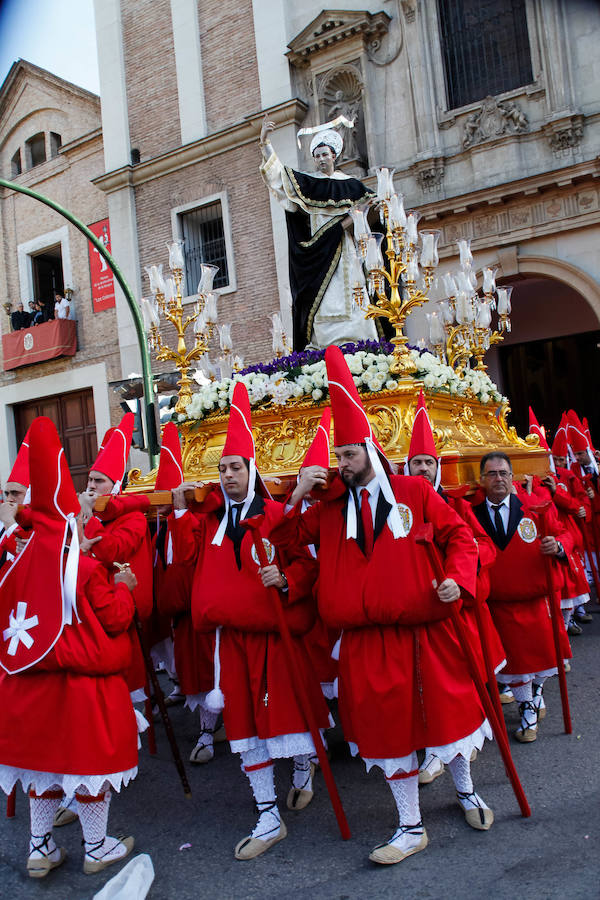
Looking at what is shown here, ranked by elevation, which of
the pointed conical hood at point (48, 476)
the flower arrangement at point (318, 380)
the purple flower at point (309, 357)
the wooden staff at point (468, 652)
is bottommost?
the wooden staff at point (468, 652)

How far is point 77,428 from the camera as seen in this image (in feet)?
61.1

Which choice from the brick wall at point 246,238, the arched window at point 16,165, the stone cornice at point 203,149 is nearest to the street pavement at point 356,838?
the brick wall at point 246,238

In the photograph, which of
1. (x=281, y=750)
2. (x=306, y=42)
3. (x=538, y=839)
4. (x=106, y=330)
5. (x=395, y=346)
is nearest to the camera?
(x=538, y=839)

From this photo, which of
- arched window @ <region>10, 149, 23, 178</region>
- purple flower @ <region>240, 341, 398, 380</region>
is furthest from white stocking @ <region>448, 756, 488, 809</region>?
arched window @ <region>10, 149, 23, 178</region>

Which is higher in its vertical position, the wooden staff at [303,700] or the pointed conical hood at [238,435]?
the pointed conical hood at [238,435]

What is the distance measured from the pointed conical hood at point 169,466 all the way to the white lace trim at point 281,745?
169 centimetres

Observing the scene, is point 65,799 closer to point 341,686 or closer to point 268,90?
point 341,686

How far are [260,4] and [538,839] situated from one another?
16.1m

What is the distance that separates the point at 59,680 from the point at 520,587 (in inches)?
111

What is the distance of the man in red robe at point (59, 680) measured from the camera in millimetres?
3383

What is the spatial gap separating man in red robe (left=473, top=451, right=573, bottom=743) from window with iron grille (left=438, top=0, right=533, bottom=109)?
10425mm

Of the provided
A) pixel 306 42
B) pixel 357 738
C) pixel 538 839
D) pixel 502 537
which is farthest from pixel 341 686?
pixel 306 42

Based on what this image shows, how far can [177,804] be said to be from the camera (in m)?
4.23

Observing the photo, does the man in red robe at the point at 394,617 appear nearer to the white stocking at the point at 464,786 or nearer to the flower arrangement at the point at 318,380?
the white stocking at the point at 464,786
